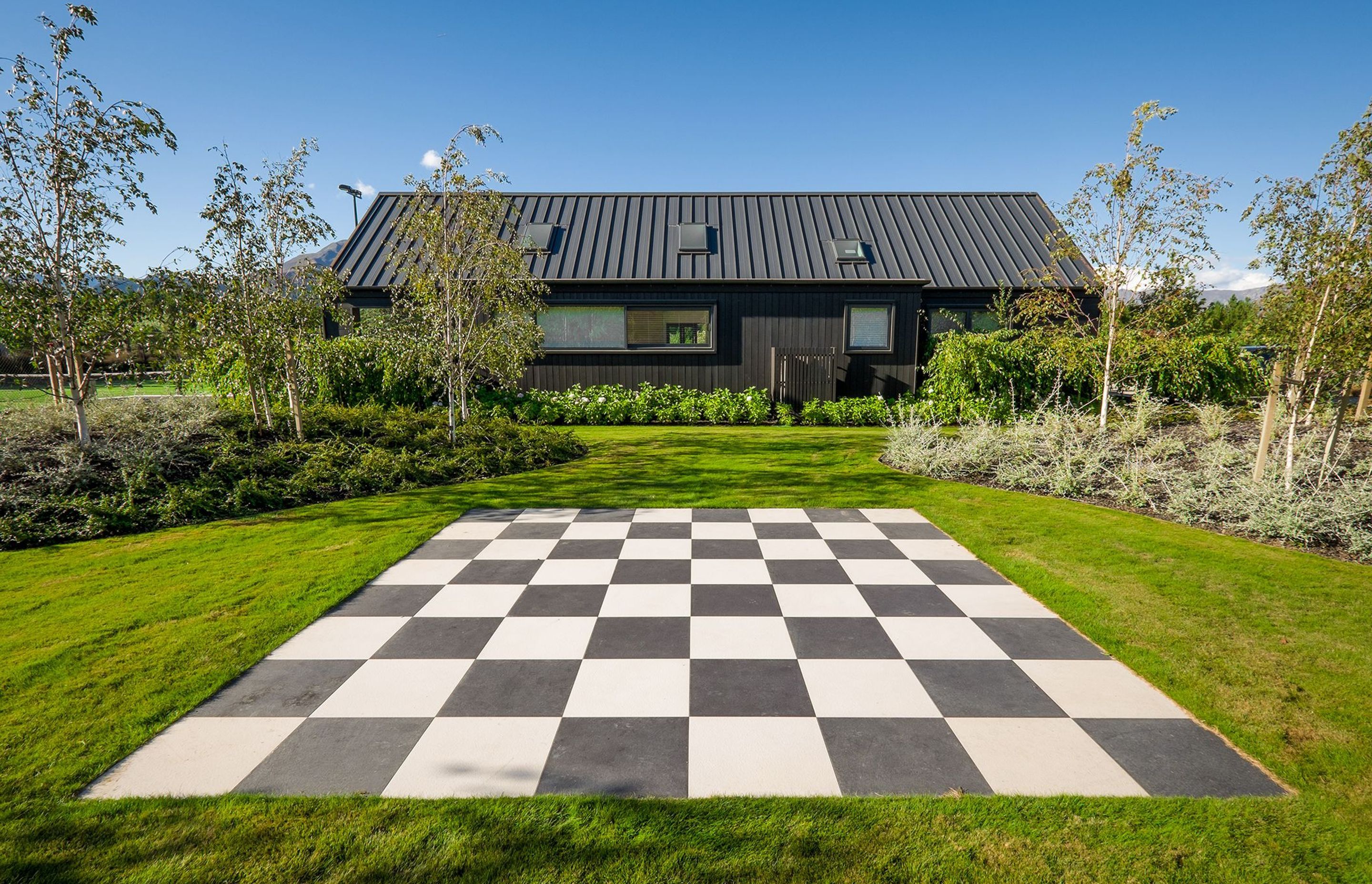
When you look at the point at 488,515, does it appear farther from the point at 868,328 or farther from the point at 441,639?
the point at 868,328

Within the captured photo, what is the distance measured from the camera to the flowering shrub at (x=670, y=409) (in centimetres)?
1284

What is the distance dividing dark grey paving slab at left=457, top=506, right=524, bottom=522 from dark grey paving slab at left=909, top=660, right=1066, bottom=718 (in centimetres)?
381

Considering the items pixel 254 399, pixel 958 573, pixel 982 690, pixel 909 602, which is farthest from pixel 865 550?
pixel 254 399

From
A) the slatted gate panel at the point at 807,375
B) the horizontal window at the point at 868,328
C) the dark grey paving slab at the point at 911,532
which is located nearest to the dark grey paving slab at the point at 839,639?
the dark grey paving slab at the point at 911,532

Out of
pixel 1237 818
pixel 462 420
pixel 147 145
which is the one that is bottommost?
pixel 1237 818

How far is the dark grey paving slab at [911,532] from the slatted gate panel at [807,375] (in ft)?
26.9

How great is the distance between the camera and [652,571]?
4.29m

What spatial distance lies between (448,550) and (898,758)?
141 inches

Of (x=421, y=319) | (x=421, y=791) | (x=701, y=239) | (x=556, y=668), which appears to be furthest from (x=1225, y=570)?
(x=701, y=239)

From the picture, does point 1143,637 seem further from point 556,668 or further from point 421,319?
point 421,319

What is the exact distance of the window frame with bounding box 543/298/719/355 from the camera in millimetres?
14000

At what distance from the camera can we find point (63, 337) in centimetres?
579

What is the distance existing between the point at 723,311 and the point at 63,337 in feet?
35.2

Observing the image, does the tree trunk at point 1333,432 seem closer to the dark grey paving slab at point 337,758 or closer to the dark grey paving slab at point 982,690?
the dark grey paving slab at point 982,690
